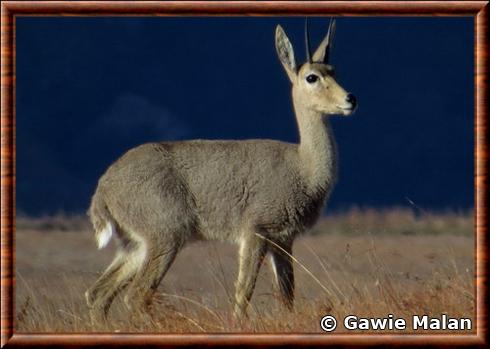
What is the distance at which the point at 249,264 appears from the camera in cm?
1341

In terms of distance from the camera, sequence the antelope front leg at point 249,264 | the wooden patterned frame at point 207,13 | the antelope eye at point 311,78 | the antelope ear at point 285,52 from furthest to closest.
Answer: the antelope eye at point 311,78
the antelope ear at point 285,52
the antelope front leg at point 249,264
the wooden patterned frame at point 207,13

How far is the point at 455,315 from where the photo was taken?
39.0 feet

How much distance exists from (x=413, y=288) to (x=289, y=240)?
146cm

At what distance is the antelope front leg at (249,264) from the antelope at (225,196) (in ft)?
0.03

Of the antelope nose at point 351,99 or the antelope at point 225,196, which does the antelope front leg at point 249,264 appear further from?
the antelope nose at point 351,99

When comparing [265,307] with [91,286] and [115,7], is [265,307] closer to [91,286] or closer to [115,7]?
[91,286]

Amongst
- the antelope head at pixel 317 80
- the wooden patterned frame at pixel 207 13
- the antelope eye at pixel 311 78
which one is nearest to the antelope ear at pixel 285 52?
the antelope head at pixel 317 80

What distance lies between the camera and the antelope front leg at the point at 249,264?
526 inches

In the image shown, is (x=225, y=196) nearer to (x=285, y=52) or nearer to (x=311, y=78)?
(x=311, y=78)

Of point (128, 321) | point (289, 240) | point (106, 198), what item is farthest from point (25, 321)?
point (289, 240)

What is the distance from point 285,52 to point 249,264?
2268 millimetres

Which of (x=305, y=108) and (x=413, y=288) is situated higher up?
(x=305, y=108)

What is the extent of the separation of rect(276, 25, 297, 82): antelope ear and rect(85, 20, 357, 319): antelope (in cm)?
1

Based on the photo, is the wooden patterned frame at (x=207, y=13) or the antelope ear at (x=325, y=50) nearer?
the wooden patterned frame at (x=207, y=13)
